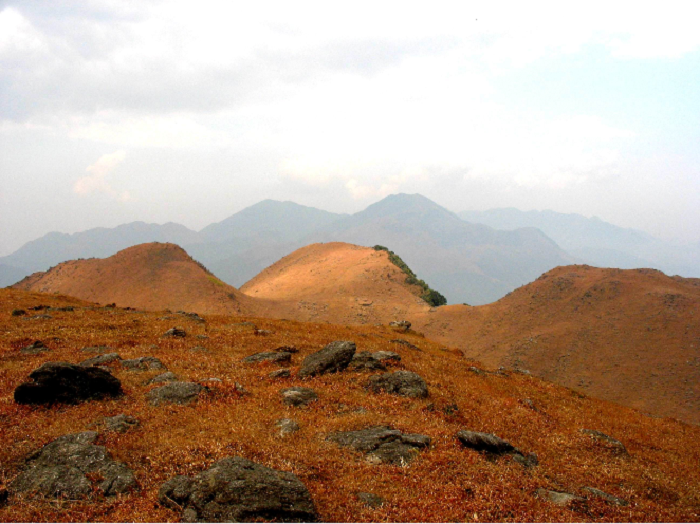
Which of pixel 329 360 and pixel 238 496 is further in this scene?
pixel 329 360

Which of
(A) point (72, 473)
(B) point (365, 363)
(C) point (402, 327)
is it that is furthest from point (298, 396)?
(C) point (402, 327)

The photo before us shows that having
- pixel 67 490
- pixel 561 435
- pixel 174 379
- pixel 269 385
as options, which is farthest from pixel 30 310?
pixel 561 435

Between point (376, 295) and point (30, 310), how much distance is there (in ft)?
216

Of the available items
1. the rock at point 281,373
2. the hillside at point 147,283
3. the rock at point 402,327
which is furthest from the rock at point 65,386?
the hillside at point 147,283

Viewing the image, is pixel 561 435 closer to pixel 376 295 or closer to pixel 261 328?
pixel 261 328

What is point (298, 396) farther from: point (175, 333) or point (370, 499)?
point (175, 333)

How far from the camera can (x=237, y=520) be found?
8.16 meters

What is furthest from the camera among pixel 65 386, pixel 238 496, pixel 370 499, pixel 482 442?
pixel 65 386

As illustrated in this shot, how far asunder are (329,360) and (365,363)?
6.62 feet

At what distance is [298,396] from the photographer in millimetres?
16062

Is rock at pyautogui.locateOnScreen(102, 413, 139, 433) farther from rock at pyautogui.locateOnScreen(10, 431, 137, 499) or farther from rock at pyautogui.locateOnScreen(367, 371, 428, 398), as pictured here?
rock at pyautogui.locateOnScreen(367, 371, 428, 398)

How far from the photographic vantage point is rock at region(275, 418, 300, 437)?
511 inches

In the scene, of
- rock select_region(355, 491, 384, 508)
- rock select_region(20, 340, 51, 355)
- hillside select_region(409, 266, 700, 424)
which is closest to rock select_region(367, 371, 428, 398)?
rock select_region(355, 491, 384, 508)

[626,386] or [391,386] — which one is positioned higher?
[391,386]
